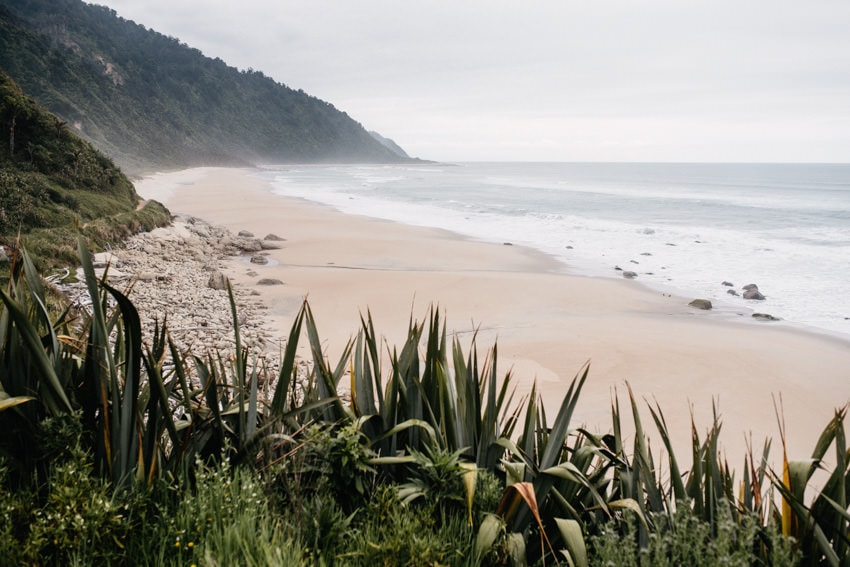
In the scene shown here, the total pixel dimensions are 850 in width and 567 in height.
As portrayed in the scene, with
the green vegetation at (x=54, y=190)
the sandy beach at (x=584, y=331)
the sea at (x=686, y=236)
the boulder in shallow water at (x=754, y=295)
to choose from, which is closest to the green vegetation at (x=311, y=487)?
the sandy beach at (x=584, y=331)

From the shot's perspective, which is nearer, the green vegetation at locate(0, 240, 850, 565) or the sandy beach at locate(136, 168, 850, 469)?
the green vegetation at locate(0, 240, 850, 565)

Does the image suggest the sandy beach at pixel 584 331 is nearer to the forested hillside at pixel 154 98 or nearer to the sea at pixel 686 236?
the sea at pixel 686 236

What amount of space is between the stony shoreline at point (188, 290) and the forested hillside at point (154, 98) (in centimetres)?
4126

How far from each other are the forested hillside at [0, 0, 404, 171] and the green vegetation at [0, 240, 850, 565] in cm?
5560

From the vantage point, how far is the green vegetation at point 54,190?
11.2 meters

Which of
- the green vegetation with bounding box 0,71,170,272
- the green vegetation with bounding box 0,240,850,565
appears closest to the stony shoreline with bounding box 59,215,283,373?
the green vegetation with bounding box 0,71,170,272

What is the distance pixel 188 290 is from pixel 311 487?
916 cm

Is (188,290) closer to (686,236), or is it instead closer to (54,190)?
(54,190)

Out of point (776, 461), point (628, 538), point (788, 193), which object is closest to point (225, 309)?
point (776, 461)

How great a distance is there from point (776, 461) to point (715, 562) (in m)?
4.44

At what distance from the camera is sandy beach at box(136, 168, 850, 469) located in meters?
6.70

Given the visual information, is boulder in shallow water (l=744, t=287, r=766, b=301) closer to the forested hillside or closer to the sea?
the sea

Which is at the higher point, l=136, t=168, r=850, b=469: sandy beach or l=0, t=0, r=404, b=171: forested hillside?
l=0, t=0, r=404, b=171: forested hillside

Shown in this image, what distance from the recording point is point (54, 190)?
14727 mm
